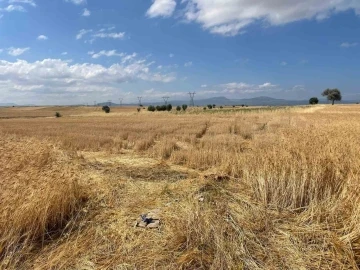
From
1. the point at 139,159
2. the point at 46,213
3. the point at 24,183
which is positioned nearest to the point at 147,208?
the point at 46,213

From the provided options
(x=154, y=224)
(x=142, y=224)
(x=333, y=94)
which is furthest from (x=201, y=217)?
(x=333, y=94)

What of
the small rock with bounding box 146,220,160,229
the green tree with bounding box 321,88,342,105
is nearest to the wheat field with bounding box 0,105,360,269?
the small rock with bounding box 146,220,160,229

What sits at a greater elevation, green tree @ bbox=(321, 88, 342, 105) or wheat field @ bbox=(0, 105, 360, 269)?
green tree @ bbox=(321, 88, 342, 105)

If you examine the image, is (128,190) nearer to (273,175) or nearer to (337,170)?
(273,175)

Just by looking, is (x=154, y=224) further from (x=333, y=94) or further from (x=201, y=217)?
(x=333, y=94)

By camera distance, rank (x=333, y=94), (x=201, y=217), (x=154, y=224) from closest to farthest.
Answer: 1. (x=201, y=217)
2. (x=154, y=224)
3. (x=333, y=94)

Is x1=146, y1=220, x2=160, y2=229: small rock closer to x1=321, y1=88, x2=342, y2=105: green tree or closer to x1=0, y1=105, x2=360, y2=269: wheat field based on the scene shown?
x1=0, y1=105, x2=360, y2=269: wheat field

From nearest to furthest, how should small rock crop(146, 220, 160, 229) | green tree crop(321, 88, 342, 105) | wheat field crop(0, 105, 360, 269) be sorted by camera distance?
wheat field crop(0, 105, 360, 269) → small rock crop(146, 220, 160, 229) → green tree crop(321, 88, 342, 105)

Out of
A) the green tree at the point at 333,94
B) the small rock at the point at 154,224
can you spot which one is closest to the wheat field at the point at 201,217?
the small rock at the point at 154,224

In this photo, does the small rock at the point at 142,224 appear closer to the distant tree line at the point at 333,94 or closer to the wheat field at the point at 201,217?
the wheat field at the point at 201,217

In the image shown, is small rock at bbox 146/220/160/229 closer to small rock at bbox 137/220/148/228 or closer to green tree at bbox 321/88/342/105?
small rock at bbox 137/220/148/228

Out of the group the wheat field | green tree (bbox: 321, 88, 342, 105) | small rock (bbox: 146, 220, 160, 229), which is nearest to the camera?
the wheat field

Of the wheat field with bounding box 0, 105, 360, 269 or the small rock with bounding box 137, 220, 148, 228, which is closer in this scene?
the wheat field with bounding box 0, 105, 360, 269

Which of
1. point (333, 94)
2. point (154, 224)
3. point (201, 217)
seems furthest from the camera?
point (333, 94)
